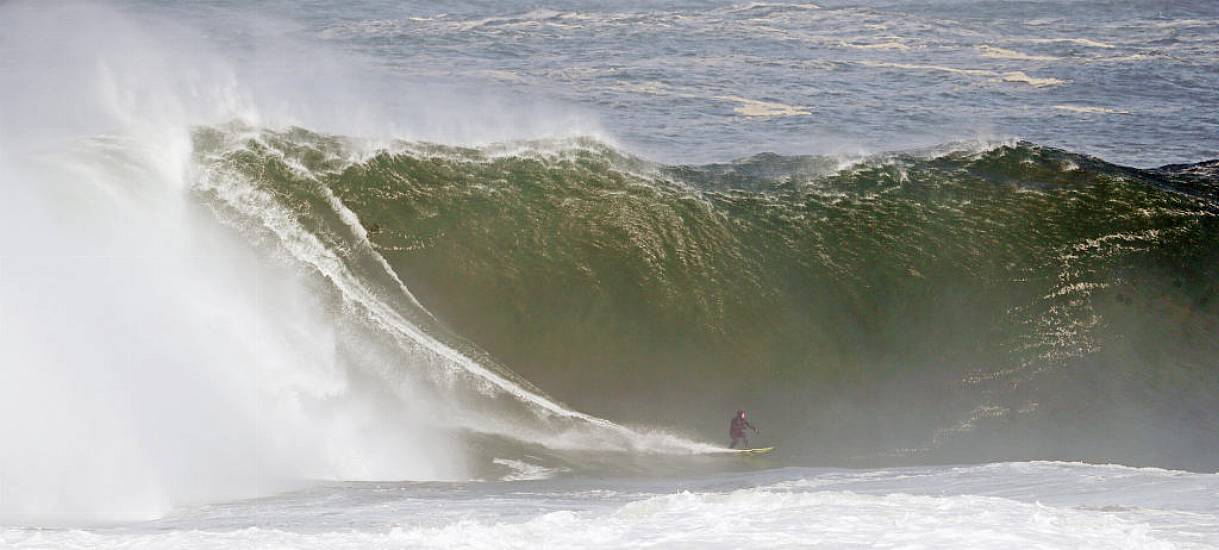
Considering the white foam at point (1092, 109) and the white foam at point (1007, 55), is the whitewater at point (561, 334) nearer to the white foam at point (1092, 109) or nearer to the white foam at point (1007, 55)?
the white foam at point (1092, 109)

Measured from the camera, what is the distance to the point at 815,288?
17859 millimetres

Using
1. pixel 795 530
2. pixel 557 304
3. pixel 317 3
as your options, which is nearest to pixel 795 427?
pixel 557 304

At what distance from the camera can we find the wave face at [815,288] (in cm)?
1617

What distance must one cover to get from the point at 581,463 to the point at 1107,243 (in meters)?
9.56

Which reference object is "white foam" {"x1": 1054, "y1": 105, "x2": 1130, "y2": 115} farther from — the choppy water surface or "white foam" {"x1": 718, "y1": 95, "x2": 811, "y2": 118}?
"white foam" {"x1": 718, "y1": 95, "x2": 811, "y2": 118}

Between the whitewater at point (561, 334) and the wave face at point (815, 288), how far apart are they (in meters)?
0.05

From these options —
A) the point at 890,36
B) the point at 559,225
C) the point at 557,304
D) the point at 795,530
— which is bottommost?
the point at 795,530

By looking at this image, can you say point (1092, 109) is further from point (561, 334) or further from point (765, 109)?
point (561, 334)

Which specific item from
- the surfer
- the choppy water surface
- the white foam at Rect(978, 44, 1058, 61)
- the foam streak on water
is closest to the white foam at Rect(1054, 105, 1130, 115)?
the choppy water surface

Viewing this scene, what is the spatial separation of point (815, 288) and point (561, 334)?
3981 millimetres

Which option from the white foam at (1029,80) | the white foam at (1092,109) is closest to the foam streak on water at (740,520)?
the white foam at (1092,109)

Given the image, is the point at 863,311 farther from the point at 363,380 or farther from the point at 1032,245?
the point at 363,380

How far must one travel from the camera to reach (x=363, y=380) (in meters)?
15.6

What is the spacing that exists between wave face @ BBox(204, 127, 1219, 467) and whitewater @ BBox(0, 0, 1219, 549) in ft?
0.18
